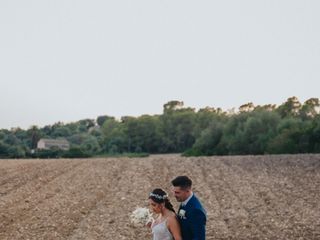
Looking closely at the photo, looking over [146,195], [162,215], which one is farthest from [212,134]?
[162,215]

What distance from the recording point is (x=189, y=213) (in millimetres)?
5828

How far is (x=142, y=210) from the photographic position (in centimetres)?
694

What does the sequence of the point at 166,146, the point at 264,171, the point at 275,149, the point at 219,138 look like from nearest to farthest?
the point at 264,171 < the point at 275,149 < the point at 219,138 < the point at 166,146

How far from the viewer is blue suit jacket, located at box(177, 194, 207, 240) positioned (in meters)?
5.77

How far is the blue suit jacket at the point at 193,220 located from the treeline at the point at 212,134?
1517 inches

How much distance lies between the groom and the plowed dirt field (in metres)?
8.81

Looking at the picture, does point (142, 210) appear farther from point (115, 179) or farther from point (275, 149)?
point (275, 149)

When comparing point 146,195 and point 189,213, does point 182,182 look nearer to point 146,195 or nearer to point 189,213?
point 189,213

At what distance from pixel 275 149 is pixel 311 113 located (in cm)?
1844

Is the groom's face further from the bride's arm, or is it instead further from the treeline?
the treeline

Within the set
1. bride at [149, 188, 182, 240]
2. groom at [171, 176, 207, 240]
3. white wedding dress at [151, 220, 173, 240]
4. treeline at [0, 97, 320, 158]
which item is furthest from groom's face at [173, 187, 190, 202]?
treeline at [0, 97, 320, 158]

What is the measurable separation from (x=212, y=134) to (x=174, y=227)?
2077 inches

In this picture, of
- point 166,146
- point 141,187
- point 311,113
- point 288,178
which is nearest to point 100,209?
point 141,187

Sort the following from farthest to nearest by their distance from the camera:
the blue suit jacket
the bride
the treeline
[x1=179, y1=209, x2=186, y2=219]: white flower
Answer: the treeline
the bride
[x1=179, y1=209, x2=186, y2=219]: white flower
the blue suit jacket
